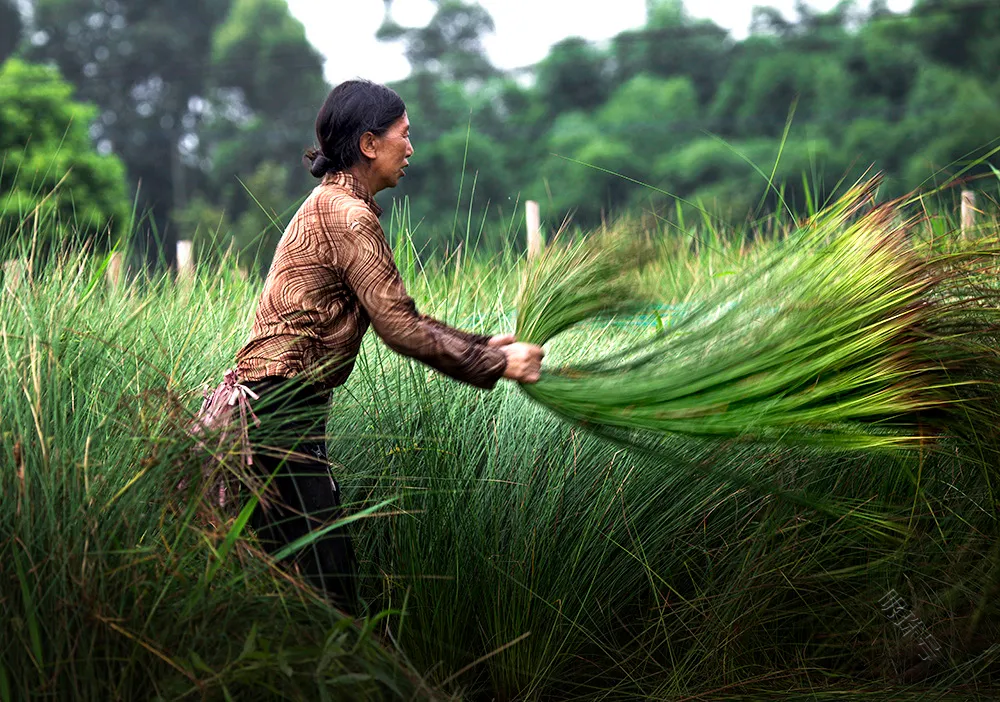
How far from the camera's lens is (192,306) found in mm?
4688

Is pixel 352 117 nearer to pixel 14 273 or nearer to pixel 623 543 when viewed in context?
pixel 623 543

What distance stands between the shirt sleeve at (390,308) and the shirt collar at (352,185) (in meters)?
0.10

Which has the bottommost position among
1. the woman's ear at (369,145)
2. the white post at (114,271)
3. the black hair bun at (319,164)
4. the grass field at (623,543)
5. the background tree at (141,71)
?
the background tree at (141,71)

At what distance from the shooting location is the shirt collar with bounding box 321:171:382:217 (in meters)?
3.09

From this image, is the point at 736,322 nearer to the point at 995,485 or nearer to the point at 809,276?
the point at 809,276

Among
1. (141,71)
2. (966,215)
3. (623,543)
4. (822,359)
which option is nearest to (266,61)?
(141,71)

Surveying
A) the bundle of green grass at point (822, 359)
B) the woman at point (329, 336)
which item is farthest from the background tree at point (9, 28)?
the bundle of green grass at point (822, 359)

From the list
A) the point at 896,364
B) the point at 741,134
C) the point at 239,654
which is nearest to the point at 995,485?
the point at 896,364

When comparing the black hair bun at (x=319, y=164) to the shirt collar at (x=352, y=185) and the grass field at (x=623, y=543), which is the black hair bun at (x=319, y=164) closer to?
the shirt collar at (x=352, y=185)

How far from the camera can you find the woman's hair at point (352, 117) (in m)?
3.07

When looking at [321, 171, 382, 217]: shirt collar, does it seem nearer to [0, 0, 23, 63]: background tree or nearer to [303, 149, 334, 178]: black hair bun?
[303, 149, 334, 178]: black hair bun

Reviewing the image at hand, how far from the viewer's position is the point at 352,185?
3.09m

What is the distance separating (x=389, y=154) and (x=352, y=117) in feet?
0.43

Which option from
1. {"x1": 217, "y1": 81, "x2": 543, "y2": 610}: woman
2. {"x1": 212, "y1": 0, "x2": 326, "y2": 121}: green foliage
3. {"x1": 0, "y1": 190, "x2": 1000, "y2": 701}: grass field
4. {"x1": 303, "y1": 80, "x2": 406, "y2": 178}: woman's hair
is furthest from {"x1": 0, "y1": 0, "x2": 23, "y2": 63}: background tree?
{"x1": 217, "y1": 81, "x2": 543, "y2": 610}: woman
